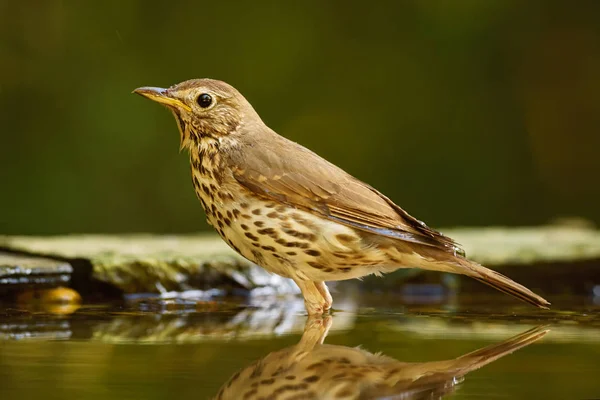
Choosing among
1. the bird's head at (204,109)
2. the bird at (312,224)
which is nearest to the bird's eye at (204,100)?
the bird's head at (204,109)

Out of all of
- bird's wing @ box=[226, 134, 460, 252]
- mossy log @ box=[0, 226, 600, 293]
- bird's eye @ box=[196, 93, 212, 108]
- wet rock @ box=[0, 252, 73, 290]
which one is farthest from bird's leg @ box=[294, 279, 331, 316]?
wet rock @ box=[0, 252, 73, 290]

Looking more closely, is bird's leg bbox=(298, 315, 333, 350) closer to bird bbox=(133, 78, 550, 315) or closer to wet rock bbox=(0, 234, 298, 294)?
bird bbox=(133, 78, 550, 315)

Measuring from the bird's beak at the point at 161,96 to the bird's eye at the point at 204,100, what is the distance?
0.16 ft

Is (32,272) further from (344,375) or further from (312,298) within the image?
(344,375)

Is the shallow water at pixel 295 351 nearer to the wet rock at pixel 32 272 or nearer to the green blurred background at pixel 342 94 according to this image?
the wet rock at pixel 32 272

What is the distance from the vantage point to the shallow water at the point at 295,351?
1.96 meters

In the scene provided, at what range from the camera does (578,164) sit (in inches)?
336

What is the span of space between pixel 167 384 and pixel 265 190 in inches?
57.1

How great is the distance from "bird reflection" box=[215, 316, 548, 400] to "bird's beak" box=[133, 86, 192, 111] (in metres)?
1.38

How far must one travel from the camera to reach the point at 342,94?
8320 millimetres

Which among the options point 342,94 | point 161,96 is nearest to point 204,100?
point 161,96

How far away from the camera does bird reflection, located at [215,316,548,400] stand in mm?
A: 1911

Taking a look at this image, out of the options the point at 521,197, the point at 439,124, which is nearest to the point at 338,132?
the point at 439,124

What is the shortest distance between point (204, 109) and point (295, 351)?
58.4 inches
